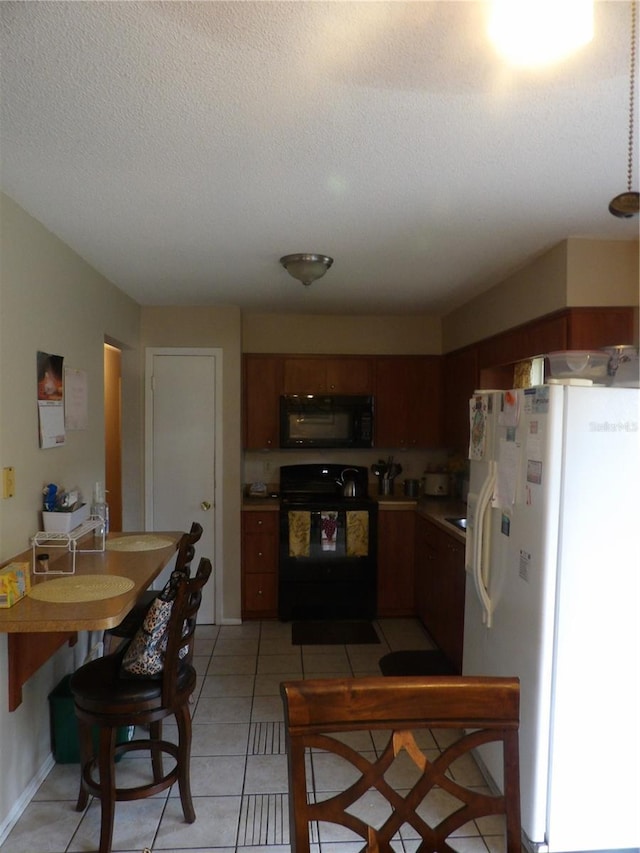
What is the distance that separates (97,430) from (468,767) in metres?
2.59

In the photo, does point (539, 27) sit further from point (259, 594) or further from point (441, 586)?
point (259, 594)

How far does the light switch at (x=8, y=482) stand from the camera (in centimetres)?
215

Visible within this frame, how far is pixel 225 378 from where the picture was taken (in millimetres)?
4289

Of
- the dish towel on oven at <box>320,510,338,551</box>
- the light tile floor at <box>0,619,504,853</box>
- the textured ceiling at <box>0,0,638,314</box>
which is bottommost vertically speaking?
the light tile floor at <box>0,619,504,853</box>

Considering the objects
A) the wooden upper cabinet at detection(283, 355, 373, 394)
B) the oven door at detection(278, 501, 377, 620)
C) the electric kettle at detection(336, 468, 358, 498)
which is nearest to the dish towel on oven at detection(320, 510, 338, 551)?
the oven door at detection(278, 501, 377, 620)

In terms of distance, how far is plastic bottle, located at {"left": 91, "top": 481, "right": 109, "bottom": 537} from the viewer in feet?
9.16

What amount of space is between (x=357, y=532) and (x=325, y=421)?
36.7 inches

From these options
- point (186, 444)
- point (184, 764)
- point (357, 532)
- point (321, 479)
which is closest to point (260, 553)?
point (357, 532)

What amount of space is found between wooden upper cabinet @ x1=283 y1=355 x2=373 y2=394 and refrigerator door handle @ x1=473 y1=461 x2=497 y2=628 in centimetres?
231

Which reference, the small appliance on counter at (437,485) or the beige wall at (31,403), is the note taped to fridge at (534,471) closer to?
the beige wall at (31,403)

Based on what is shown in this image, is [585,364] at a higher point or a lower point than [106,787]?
higher

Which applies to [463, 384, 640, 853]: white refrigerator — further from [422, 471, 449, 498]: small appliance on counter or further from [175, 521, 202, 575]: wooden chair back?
[422, 471, 449, 498]: small appliance on counter

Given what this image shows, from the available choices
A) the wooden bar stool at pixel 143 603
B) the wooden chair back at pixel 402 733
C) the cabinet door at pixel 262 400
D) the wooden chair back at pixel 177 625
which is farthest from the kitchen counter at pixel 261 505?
the wooden chair back at pixel 402 733

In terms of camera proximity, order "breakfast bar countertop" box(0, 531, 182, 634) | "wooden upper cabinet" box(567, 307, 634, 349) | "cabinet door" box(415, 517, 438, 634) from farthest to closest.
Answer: "cabinet door" box(415, 517, 438, 634)
"wooden upper cabinet" box(567, 307, 634, 349)
"breakfast bar countertop" box(0, 531, 182, 634)
